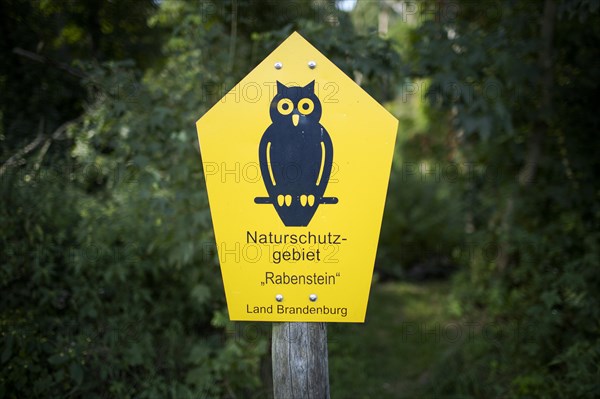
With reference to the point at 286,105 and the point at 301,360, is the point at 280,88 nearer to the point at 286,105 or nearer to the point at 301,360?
the point at 286,105

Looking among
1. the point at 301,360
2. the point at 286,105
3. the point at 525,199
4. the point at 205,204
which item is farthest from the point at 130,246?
the point at 525,199

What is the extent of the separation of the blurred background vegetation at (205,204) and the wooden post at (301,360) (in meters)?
1.25

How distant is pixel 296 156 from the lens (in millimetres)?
1919

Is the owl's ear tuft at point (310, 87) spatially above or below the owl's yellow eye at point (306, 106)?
above

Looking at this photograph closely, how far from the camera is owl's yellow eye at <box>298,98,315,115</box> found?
191 centimetres

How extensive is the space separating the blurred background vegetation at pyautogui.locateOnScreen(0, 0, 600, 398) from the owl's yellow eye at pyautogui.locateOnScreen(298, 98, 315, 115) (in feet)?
4.56

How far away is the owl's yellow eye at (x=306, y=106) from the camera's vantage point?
6.27 feet

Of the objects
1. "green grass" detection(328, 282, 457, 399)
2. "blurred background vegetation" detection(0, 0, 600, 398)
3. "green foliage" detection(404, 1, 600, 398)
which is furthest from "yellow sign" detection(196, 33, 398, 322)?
"green grass" detection(328, 282, 457, 399)

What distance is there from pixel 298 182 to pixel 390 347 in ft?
10.7

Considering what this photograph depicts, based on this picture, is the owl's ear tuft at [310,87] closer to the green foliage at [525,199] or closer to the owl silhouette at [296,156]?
the owl silhouette at [296,156]

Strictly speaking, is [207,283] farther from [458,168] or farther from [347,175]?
[458,168]

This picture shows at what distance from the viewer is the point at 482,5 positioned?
4.69 metres

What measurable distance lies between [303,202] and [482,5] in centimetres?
375

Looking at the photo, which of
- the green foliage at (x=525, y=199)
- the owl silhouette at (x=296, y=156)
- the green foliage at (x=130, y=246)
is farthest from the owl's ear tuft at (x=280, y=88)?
the green foliage at (x=525, y=199)
